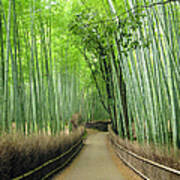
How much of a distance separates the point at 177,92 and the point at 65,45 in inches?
222

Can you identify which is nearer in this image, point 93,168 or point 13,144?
point 13,144

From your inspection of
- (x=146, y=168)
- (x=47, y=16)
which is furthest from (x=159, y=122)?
(x=47, y=16)

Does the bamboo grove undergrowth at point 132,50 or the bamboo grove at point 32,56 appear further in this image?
the bamboo grove at point 32,56

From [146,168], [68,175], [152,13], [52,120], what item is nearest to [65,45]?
[52,120]

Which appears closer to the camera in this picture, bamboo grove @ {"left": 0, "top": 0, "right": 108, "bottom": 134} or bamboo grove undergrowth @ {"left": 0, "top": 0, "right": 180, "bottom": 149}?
bamboo grove undergrowth @ {"left": 0, "top": 0, "right": 180, "bottom": 149}

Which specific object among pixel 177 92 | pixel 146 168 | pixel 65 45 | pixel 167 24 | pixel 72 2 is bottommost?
pixel 146 168

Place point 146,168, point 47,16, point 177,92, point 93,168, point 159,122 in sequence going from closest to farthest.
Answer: point 146,168 → point 177,92 → point 159,122 → point 93,168 → point 47,16

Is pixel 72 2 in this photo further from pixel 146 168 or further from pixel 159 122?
pixel 146 168

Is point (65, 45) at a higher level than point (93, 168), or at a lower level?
higher

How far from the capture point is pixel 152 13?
14.9ft

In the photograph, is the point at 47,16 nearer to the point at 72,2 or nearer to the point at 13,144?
the point at 72,2

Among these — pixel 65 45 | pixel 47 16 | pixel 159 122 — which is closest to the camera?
pixel 159 122

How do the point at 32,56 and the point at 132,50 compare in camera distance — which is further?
the point at 32,56

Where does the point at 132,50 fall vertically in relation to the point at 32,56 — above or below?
below
